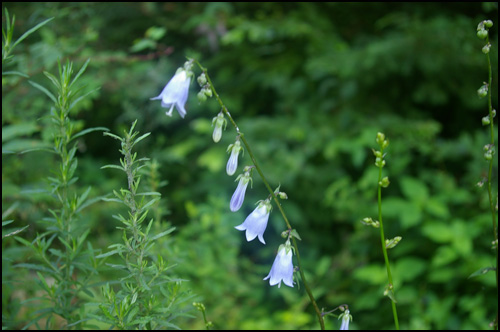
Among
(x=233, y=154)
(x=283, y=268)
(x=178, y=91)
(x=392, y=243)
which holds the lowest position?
(x=283, y=268)

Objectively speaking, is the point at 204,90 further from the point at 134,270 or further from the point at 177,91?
the point at 134,270

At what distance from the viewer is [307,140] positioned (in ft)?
12.2

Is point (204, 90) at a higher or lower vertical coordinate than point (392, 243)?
higher

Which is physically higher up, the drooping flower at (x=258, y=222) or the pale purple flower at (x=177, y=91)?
the pale purple flower at (x=177, y=91)

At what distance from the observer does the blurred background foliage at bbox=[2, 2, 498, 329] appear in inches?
117

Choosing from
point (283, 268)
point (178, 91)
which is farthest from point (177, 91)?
point (283, 268)

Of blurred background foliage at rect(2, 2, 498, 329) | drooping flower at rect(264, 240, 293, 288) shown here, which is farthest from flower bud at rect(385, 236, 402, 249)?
blurred background foliage at rect(2, 2, 498, 329)

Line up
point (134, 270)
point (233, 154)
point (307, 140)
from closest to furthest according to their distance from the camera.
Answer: point (134, 270) < point (233, 154) < point (307, 140)

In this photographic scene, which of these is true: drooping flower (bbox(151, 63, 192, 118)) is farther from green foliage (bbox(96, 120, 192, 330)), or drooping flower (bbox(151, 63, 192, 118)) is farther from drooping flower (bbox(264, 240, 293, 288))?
drooping flower (bbox(264, 240, 293, 288))

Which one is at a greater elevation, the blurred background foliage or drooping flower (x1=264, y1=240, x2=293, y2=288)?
drooping flower (x1=264, y1=240, x2=293, y2=288)

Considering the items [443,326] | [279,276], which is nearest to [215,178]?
[443,326]

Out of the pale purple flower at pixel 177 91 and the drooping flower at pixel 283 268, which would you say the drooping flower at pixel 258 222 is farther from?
the pale purple flower at pixel 177 91

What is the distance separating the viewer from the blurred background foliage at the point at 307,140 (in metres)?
2.97

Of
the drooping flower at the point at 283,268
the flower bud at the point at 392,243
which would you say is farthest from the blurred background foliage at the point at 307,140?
the flower bud at the point at 392,243
